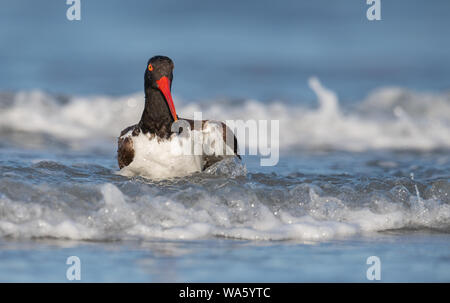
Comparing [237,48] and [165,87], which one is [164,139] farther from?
[237,48]

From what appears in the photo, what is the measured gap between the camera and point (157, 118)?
6656 millimetres

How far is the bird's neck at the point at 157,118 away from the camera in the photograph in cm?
664

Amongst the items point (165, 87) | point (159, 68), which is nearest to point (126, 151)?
point (165, 87)

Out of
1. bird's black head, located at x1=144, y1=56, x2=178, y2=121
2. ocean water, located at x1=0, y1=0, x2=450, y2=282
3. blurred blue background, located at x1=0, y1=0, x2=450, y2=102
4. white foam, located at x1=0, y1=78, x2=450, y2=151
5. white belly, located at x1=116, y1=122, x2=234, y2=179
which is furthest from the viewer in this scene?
blurred blue background, located at x1=0, y1=0, x2=450, y2=102

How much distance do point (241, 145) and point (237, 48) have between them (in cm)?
1109

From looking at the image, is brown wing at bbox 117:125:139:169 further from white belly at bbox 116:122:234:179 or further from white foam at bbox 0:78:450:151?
white foam at bbox 0:78:450:151

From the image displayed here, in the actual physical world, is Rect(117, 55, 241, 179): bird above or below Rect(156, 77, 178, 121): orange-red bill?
below

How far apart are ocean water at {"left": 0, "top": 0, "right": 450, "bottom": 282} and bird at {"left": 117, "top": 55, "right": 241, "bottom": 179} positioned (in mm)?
243

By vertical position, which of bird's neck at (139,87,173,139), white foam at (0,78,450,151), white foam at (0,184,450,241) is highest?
white foam at (0,78,450,151)

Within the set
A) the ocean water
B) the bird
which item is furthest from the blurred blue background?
the bird

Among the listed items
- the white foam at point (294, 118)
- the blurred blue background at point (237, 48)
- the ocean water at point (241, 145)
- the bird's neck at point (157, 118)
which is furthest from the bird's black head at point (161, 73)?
the blurred blue background at point (237, 48)

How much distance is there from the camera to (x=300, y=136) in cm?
1243

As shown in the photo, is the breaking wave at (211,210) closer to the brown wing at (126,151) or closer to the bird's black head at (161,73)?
the brown wing at (126,151)

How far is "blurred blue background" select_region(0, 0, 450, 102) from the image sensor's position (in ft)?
57.9
